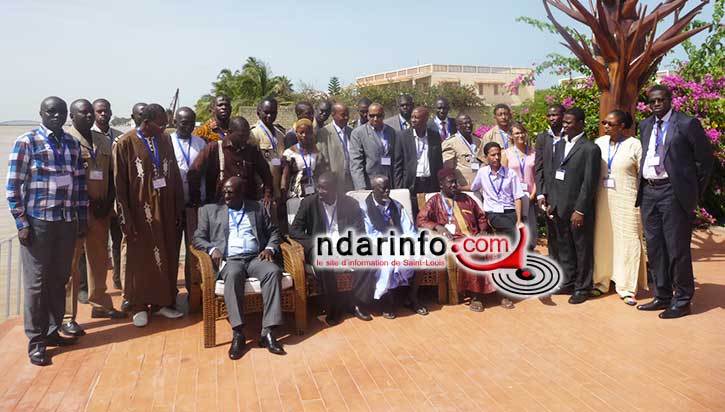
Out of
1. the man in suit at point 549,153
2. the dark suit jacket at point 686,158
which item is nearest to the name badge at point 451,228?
the man in suit at point 549,153

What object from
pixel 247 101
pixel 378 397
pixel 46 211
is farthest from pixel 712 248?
pixel 247 101

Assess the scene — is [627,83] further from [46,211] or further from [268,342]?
[46,211]

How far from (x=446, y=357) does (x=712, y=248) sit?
19.4 feet

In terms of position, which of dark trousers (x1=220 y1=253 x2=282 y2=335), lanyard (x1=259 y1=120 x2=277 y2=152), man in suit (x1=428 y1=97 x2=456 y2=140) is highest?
man in suit (x1=428 y1=97 x2=456 y2=140)

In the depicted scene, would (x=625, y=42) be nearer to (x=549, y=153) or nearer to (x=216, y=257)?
(x=549, y=153)

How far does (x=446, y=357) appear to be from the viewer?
4129 millimetres

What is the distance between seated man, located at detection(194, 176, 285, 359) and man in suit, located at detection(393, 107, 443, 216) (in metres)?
2.03

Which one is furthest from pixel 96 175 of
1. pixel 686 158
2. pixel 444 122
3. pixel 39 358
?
pixel 686 158

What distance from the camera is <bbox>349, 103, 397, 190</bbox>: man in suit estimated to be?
6.19 meters

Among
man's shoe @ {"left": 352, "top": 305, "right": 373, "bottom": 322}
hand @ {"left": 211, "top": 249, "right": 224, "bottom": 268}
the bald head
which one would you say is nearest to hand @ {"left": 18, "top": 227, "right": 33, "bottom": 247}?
the bald head

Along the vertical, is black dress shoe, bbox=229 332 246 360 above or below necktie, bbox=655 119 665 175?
below

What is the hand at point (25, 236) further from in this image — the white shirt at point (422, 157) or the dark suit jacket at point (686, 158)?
the dark suit jacket at point (686, 158)

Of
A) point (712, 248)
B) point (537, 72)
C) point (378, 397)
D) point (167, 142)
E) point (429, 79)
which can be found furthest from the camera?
point (429, 79)

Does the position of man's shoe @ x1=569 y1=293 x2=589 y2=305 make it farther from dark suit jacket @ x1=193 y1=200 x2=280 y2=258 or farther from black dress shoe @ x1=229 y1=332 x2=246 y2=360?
black dress shoe @ x1=229 y1=332 x2=246 y2=360
